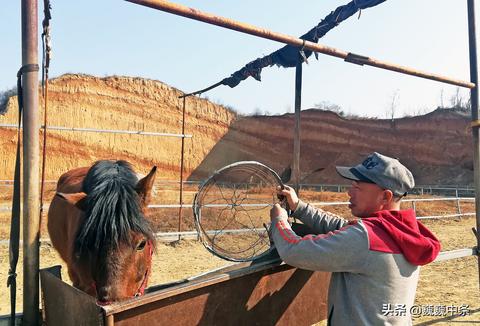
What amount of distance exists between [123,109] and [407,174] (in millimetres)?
26203

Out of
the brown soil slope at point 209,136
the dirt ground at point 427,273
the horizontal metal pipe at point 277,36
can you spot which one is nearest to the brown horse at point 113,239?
the horizontal metal pipe at point 277,36

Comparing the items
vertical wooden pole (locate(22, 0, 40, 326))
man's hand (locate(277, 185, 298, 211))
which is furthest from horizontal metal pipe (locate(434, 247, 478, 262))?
vertical wooden pole (locate(22, 0, 40, 326))

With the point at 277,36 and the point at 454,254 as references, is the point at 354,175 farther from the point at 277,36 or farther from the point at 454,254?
the point at 454,254

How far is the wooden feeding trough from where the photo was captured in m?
1.61

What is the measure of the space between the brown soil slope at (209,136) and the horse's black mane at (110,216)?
21.3 meters

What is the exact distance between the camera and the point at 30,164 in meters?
1.90

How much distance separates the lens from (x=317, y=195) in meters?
19.4

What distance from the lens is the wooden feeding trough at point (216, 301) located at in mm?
1611

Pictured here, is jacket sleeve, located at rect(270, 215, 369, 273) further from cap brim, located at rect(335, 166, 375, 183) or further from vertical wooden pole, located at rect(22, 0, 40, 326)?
vertical wooden pole, located at rect(22, 0, 40, 326)

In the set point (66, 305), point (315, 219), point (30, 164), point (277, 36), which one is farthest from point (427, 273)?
point (30, 164)

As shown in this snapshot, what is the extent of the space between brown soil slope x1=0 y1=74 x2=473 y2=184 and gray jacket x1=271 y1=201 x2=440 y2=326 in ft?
73.7

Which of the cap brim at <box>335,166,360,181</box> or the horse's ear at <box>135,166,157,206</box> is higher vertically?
the cap brim at <box>335,166,360,181</box>

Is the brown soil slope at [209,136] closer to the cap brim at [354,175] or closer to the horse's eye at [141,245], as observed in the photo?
the horse's eye at [141,245]

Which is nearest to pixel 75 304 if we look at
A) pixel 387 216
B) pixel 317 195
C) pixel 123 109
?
pixel 387 216
